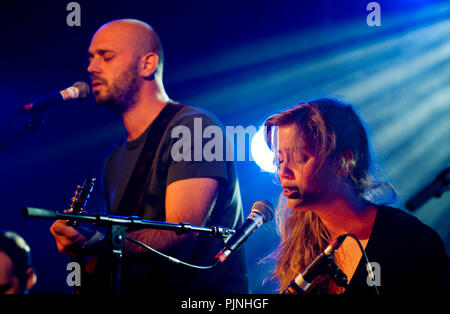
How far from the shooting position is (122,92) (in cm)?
301

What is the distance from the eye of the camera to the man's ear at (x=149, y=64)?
3127 millimetres

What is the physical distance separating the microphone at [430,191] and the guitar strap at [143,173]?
178cm

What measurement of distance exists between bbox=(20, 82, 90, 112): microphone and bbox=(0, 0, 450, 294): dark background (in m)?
0.58

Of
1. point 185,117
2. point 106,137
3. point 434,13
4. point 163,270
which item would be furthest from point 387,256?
point 434,13

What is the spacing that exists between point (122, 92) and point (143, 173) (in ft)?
2.20

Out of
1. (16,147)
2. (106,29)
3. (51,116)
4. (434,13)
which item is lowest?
(16,147)

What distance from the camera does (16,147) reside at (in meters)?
3.34

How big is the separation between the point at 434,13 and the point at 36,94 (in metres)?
3.81

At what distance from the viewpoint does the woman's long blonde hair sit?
248 centimetres
